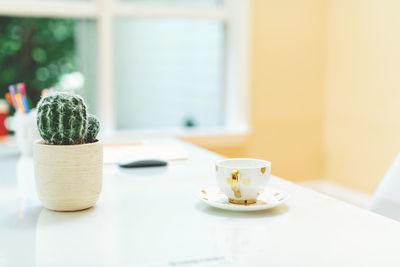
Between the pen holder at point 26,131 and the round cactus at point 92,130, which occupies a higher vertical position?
the round cactus at point 92,130

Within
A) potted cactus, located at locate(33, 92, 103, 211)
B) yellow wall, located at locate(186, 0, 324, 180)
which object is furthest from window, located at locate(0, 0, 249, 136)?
potted cactus, located at locate(33, 92, 103, 211)

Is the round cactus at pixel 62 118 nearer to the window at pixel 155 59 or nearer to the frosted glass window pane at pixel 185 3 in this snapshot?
the window at pixel 155 59

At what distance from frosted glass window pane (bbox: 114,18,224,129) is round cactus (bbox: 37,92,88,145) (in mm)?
2095

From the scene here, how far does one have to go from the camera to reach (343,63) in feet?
10.2

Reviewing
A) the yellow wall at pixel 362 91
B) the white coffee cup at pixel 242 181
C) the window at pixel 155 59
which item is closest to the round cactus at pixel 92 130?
the white coffee cup at pixel 242 181

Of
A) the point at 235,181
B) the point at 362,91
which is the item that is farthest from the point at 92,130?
the point at 362,91

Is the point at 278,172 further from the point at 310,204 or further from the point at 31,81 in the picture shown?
the point at 310,204

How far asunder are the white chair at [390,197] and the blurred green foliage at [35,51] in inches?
84.7

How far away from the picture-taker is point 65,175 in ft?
2.71

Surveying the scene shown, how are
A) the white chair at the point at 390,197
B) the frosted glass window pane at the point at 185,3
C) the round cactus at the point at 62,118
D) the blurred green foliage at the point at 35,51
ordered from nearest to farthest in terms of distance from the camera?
the round cactus at the point at 62,118
the white chair at the point at 390,197
the blurred green foliage at the point at 35,51
the frosted glass window pane at the point at 185,3

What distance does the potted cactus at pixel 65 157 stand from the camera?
81 centimetres

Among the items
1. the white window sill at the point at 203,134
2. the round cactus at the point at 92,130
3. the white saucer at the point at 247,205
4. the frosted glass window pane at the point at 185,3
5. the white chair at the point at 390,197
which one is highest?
the frosted glass window pane at the point at 185,3

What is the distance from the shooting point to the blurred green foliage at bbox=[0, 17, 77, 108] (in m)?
2.68

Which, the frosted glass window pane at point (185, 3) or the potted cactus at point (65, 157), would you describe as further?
the frosted glass window pane at point (185, 3)
